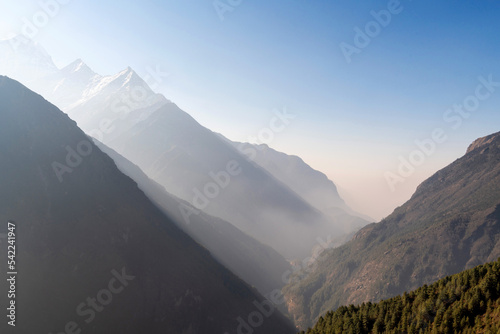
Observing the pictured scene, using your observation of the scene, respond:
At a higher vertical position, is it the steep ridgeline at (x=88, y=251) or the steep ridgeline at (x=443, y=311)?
the steep ridgeline at (x=88, y=251)

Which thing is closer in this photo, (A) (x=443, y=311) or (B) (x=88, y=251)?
(A) (x=443, y=311)

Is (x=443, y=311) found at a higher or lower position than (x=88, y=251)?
lower

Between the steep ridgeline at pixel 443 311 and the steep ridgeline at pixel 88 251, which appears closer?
the steep ridgeline at pixel 443 311

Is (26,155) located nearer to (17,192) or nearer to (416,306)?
(17,192)

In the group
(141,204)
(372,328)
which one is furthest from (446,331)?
(141,204)
